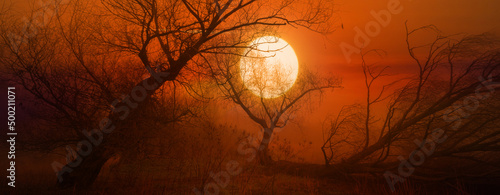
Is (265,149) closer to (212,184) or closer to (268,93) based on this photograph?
(268,93)

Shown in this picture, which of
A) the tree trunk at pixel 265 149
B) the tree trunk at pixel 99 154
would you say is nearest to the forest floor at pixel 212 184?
the tree trunk at pixel 99 154

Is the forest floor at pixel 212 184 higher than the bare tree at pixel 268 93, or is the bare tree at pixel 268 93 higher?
the bare tree at pixel 268 93

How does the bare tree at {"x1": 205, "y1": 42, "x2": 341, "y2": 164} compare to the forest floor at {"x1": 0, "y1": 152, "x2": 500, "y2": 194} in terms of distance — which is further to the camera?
the bare tree at {"x1": 205, "y1": 42, "x2": 341, "y2": 164}

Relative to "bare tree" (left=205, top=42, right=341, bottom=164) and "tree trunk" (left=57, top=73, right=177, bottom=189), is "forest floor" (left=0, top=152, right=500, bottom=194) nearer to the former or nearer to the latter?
"tree trunk" (left=57, top=73, right=177, bottom=189)

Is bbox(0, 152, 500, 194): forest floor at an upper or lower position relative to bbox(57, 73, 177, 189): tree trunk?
lower

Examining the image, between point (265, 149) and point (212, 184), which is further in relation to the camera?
point (265, 149)

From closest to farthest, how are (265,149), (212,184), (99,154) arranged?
(99,154), (212,184), (265,149)

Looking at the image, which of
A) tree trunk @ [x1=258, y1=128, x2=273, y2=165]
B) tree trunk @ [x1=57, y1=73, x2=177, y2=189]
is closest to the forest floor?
tree trunk @ [x1=57, y1=73, x2=177, y2=189]

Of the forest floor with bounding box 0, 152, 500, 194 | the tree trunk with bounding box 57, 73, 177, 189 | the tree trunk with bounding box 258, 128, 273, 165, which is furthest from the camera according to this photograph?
the tree trunk with bounding box 258, 128, 273, 165

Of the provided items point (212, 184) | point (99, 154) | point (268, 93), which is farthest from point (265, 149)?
point (99, 154)

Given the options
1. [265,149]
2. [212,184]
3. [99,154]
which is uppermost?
[99,154]

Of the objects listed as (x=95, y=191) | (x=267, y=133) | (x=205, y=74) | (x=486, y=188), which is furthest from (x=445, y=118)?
(x=95, y=191)

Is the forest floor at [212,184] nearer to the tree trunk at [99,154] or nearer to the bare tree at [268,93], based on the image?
the tree trunk at [99,154]

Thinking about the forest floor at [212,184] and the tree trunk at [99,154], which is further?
the tree trunk at [99,154]
